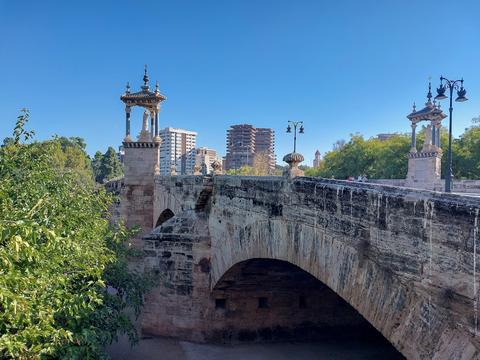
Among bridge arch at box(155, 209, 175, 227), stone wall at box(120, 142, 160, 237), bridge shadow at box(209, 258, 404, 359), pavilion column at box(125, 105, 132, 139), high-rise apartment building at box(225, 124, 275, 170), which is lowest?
bridge shadow at box(209, 258, 404, 359)

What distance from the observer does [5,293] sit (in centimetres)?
441

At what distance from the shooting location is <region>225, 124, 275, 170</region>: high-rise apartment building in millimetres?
106438

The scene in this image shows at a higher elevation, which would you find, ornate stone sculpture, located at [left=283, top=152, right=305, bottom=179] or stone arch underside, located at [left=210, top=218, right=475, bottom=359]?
ornate stone sculpture, located at [left=283, top=152, right=305, bottom=179]

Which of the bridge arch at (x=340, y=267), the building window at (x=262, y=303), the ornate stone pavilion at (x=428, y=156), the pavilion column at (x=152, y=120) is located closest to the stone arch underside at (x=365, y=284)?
the bridge arch at (x=340, y=267)

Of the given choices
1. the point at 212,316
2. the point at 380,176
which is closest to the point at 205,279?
the point at 212,316

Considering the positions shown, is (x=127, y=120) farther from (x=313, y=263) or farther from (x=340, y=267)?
(x=340, y=267)

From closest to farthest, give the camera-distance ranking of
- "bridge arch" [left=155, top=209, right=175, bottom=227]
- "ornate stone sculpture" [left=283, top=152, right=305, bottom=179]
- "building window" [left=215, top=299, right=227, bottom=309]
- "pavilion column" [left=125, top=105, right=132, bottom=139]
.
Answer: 1. "ornate stone sculpture" [left=283, top=152, right=305, bottom=179]
2. "building window" [left=215, top=299, right=227, bottom=309]
3. "bridge arch" [left=155, top=209, right=175, bottom=227]
4. "pavilion column" [left=125, top=105, right=132, bottom=139]

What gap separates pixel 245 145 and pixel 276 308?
327ft

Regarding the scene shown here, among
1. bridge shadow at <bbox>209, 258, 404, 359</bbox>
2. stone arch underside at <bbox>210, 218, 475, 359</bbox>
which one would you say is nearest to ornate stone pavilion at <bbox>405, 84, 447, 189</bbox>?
bridge shadow at <bbox>209, 258, 404, 359</bbox>

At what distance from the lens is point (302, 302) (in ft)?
47.3

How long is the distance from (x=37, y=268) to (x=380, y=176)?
3973 cm

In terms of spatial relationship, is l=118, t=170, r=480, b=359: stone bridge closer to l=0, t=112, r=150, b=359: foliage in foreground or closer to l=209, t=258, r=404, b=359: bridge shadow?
l=209, t=258, r=404, b=359: bridge shadow

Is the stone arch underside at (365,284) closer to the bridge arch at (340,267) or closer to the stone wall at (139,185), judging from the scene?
the bridge arch at (340,267)

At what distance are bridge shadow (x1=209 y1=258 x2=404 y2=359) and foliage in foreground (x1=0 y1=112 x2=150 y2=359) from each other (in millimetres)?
3080
